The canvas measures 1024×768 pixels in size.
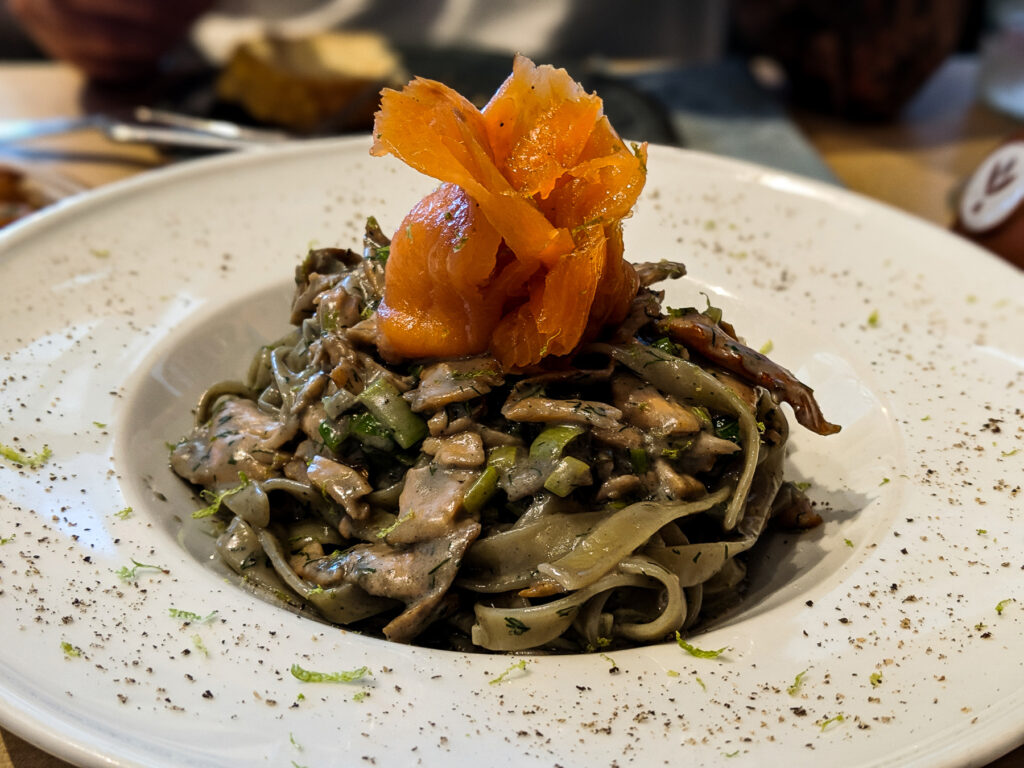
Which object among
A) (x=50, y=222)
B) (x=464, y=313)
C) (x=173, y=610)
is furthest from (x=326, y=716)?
(x=50, y=222)

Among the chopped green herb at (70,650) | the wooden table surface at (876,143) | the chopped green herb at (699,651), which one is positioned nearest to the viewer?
the chopped green herb at (70,650)

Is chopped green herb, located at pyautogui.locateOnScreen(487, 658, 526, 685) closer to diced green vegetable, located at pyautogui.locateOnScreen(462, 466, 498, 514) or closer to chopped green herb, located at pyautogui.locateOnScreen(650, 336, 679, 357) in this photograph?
diced green vegetable, located at pyautogui.locateOnScreen(462, 466, 498, 514)

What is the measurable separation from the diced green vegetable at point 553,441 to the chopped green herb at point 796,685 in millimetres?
942

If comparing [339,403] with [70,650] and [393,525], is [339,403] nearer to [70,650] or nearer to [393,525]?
[393,525]

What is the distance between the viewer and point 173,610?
2699 millimetres

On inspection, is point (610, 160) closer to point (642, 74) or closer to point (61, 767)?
point (61, 767)

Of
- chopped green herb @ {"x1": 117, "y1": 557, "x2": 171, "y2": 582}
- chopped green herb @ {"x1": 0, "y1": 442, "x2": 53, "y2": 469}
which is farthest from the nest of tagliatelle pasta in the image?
chopped green herb @ {"x1": 0, "y1": 442, "x2": 53, "y2": 469}

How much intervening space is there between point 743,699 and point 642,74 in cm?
730

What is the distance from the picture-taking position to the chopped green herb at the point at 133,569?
2.81 metres

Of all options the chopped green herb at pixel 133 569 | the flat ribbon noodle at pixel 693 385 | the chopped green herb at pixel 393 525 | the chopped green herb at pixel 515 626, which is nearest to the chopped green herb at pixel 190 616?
the chopped green herb at pixel 133 569

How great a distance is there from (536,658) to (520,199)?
131 centimetres

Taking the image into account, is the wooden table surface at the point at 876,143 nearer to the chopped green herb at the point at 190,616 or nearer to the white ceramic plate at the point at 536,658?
the white ceramic plate at the point at 536,658

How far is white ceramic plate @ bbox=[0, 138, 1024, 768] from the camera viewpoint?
2312 mm

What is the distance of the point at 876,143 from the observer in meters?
Result: 8.09
